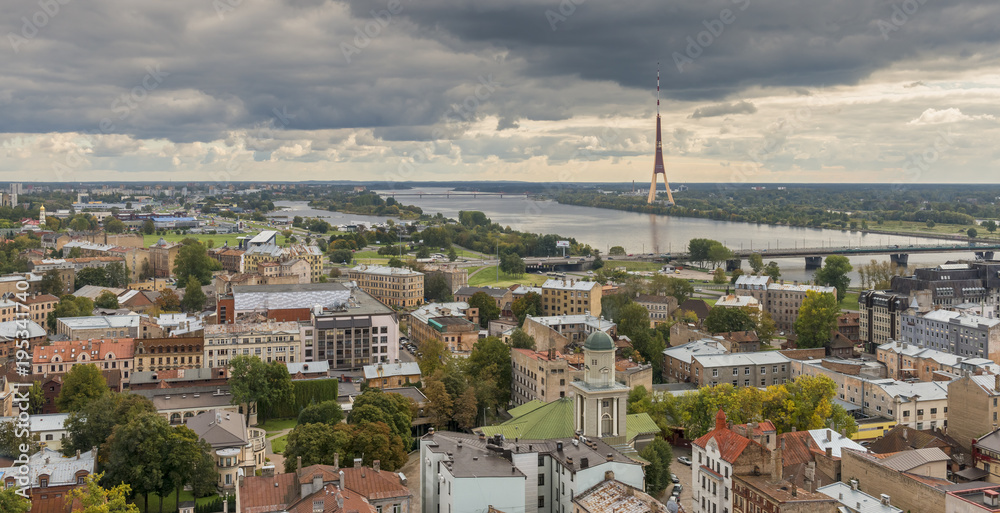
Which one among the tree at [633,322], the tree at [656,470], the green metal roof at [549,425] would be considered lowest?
the tree at [656,470]

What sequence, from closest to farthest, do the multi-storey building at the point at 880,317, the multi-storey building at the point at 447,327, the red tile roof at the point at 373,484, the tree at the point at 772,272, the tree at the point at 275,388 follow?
the red tile roof at the point at 373,484 < the tree at the point at 275,388 < the multi-storey building at the point at 447,327 < the multi-storey building at the point at 880,317 < the tree at the point at 772,272

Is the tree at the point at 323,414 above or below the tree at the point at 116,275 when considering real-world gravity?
below

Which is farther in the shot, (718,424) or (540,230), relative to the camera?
(540,230)

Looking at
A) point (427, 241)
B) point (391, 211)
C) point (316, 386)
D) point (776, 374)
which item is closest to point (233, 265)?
point (427, 241)

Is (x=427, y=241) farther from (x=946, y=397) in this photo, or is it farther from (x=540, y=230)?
(x=946, y=397)

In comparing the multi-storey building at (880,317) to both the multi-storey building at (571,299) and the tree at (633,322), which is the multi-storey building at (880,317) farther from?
the multi-storey building at (571,299)

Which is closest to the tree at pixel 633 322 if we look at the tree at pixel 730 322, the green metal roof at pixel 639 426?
the tree at pixel 730 322

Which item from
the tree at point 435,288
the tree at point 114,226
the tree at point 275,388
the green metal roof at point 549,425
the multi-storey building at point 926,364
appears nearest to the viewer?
the green metal roof at point 549,425
